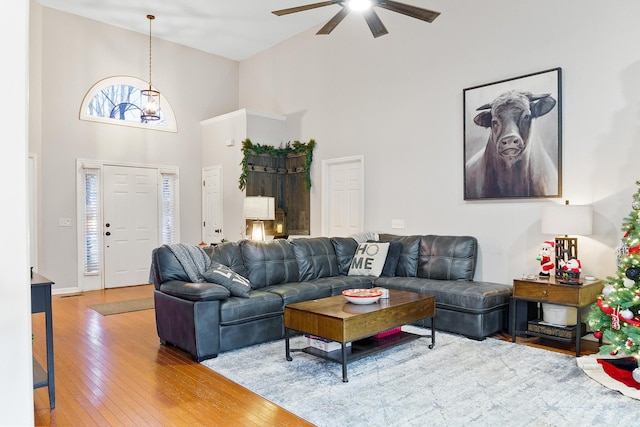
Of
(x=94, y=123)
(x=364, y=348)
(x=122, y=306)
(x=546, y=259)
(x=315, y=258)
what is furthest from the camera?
(x=94, y=123)

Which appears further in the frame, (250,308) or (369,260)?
(369,260)

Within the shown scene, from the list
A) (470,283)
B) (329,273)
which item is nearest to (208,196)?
(329,273)

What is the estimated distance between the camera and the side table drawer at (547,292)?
383 centimetres

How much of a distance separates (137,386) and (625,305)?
3577 mm

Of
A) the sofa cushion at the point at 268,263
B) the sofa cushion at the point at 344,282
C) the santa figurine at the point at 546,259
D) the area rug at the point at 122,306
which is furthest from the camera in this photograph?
the area rug at the point at 122,306

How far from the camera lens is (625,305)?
318 centimetres

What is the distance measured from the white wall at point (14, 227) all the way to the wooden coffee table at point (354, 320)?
2487 mm

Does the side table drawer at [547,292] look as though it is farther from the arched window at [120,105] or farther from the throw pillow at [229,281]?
the arched window at [120,105]

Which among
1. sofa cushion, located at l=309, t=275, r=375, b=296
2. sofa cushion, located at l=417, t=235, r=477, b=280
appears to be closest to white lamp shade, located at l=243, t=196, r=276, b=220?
sofa cushion, located at l=309, t=275, r=375, b=296

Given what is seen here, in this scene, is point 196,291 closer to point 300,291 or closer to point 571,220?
point 300,291

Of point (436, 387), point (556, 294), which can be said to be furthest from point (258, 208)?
point (556, 294)

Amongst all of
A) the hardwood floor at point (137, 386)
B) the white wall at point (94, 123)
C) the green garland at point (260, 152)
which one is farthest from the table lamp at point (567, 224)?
the white wall at point (94, 123)

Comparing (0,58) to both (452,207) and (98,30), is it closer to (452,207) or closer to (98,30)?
(452,207)

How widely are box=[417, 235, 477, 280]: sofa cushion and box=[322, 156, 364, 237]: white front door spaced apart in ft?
4.62
